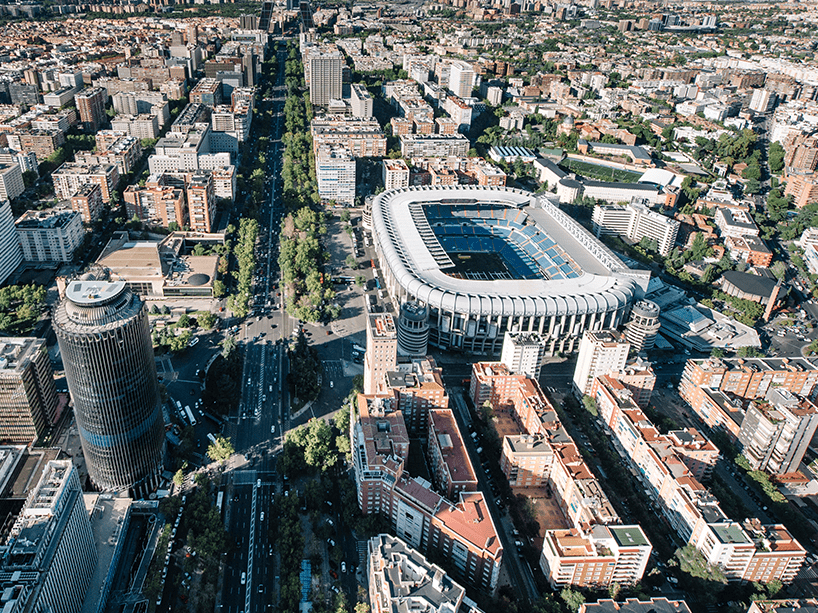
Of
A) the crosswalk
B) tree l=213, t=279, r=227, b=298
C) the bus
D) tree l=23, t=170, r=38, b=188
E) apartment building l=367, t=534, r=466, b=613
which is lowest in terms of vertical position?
the crosswalk

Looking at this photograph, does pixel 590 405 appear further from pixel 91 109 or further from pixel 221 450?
pixel 91 109

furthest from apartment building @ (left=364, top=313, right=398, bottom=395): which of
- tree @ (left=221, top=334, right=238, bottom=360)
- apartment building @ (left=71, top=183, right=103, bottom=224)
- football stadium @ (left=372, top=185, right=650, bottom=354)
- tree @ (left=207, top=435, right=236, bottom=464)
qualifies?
apartment building @ (left=71, top=183, right=103, bottom=224)

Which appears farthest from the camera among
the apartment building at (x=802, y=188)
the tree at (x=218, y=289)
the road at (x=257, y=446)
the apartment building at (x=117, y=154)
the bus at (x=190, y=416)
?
the apartment building at (x=802, y=188)

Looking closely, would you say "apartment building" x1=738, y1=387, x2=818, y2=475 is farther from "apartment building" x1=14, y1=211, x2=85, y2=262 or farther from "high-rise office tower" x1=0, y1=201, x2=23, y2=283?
"high-rise office tower" x1=0, y1=201, x2=23, y2=283

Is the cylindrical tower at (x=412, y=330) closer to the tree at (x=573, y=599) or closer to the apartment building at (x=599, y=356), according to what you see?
the apartment building at (x=599, y=356)

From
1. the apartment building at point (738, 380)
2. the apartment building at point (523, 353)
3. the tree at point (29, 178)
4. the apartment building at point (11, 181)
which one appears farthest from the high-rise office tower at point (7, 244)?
the apartment building at point (738, 380)
